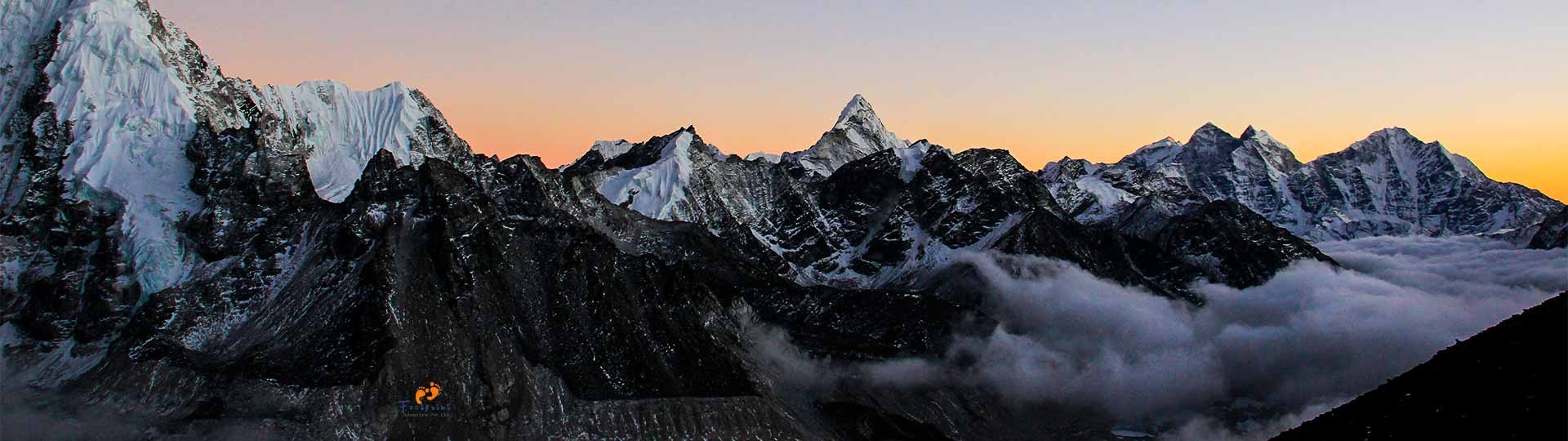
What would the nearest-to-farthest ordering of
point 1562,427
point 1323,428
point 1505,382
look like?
point 1562,427
point 1505,382
point 1323,428

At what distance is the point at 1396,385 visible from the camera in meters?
91.2

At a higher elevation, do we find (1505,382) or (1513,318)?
(1513,318)

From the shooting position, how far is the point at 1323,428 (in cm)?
9281

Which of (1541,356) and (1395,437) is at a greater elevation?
(1541,356)

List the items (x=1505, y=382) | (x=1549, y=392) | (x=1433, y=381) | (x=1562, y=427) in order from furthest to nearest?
(x=1433, y=381)
(x=1505, y=382)
(x=1549, y=392)
(x=1562, y=427)

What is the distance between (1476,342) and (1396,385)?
5.97 metres

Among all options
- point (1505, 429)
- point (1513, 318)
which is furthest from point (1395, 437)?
point (1513, 318)

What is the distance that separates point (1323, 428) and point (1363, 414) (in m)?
3.71

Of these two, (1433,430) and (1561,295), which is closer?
(1433,430)

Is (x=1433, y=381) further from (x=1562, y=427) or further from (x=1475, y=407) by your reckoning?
(x=1562, y=427)

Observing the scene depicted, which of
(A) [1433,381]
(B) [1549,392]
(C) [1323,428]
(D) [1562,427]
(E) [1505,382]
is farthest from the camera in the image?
(C) [1323,428]

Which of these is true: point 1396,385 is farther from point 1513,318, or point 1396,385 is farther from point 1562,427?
point 1562,427

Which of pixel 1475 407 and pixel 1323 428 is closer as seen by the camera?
pixel 1475 407

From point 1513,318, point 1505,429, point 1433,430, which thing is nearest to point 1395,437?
point 1433,430
